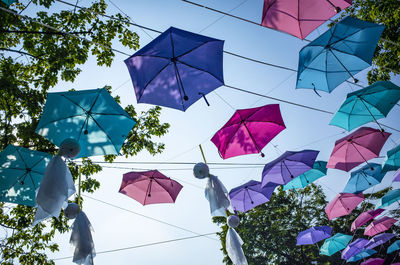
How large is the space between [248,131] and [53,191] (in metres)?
4.12

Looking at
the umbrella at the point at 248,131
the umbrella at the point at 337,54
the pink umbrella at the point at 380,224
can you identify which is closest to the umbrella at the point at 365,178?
the umbrella at the point at 248,131

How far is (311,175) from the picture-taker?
7.86 metres

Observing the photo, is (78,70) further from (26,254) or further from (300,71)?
(300,71)

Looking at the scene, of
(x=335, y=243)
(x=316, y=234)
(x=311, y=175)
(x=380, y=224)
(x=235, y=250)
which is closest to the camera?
(x=235, y=250)

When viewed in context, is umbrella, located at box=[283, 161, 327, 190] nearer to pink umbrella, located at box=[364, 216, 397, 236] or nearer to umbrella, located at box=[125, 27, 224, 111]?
umbrella, located at box=[125, 27, 224, 111]

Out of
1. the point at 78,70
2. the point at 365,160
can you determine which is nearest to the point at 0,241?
the point at 78,70

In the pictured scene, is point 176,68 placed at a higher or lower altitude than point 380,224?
higher

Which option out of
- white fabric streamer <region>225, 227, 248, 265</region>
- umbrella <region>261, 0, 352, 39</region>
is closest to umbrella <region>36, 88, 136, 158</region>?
umbrella <region>261, 0, 352, 39</region>

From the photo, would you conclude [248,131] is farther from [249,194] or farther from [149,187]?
[149,187]

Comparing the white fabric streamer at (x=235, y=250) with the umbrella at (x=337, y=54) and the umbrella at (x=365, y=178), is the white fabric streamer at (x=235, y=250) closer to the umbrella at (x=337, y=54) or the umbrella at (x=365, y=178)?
the umbrella at (x=337, y=54)

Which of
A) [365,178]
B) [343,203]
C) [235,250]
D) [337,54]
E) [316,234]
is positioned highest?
[337,54]

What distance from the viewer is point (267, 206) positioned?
18.2 meters

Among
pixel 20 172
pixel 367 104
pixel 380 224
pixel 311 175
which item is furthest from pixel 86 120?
pixel 380 224

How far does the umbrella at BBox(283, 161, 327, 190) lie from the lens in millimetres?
7511
